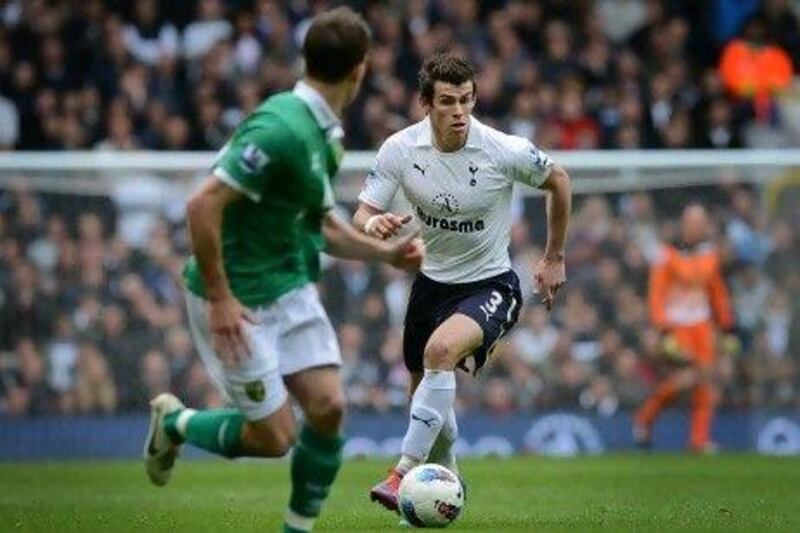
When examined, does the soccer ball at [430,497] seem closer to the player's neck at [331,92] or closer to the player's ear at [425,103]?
the player's ear at [425,103]

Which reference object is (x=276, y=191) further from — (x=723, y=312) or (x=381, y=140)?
(x=381, y=140)

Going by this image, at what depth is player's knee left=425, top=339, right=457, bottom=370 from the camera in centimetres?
1041

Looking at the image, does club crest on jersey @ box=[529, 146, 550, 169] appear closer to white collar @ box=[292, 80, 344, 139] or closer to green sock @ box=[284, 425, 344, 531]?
white collar @ box=[292, 80, 344, 139]

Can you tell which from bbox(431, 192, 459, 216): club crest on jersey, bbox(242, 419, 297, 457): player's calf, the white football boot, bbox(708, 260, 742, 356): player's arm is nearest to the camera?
bbox(242, 419, 297, 457): player's calf

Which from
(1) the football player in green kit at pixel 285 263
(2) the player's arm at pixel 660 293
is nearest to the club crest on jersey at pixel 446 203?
(1) the football player in green kit at pixel 285 263

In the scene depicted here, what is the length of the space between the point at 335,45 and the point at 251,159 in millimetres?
583

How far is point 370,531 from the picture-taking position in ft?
32.2

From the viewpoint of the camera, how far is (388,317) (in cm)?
1827

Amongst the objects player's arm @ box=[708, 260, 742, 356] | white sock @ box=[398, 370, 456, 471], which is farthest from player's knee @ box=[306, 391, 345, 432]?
player's arm @ box=[708, 260, 742, 356]

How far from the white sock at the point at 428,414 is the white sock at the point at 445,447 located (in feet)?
1.36

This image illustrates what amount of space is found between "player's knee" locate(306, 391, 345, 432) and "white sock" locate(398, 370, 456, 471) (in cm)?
247

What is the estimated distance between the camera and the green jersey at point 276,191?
7.74m

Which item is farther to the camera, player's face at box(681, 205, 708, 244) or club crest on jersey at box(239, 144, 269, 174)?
player's face at box(681, 205, 708, 244)

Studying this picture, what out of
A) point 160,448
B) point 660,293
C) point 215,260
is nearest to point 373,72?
point 660,293
